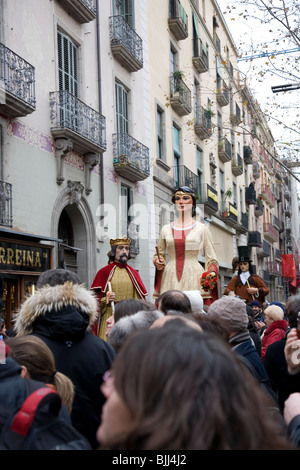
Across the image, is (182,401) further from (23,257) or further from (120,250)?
(23,257)

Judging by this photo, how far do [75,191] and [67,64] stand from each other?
9.95 feet

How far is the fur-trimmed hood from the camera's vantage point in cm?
331

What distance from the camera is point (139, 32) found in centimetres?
1825

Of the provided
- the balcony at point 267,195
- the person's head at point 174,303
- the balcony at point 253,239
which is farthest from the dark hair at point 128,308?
the balcony at point 267,195

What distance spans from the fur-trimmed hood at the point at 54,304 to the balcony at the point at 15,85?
7543 mm

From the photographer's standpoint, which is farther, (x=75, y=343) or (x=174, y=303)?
(x=174, y=303)

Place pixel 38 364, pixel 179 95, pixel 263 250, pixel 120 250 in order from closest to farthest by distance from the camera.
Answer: pixel 38 364 < pixel 120 250 < pixel 179 95 < pixel 263 250

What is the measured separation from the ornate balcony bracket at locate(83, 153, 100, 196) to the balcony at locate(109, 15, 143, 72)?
12.3 ft

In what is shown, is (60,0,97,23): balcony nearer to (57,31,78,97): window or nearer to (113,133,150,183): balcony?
(57,31,78,97): window

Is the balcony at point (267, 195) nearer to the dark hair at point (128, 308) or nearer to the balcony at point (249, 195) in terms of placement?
the balcony at point (249, 195)

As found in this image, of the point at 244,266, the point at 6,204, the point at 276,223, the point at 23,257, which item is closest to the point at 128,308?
the point at 244,266

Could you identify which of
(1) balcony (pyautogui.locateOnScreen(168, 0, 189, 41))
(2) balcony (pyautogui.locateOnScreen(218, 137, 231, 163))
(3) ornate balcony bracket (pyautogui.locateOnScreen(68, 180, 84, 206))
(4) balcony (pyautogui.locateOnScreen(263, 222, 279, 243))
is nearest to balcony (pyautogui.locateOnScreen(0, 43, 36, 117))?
(3) ornate balcony bracket (pyautogui.locateOnScreen(68, 180, 84, 206))

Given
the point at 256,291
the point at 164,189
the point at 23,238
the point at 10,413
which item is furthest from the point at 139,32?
the point at 10,413

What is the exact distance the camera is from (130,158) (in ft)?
53.2
